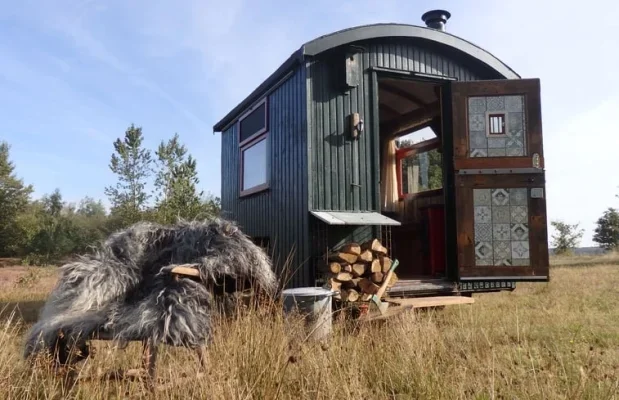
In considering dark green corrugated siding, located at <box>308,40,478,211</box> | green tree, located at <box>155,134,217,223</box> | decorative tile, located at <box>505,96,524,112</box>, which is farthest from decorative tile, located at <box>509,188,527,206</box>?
green tree, located at <box>155,134,217,223</box>

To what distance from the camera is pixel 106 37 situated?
6.31 m

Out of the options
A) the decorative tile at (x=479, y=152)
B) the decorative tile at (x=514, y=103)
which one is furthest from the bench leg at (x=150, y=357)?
the decorative tile at (x=514, y=103)

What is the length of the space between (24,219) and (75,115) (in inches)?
722

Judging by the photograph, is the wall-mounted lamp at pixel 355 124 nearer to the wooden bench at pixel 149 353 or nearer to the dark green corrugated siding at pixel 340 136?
the dark green corrugated siding at pixel 340 136

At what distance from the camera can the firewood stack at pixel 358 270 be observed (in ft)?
→ 15.4

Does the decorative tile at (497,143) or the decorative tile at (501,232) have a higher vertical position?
the decorative tile at (497,143)

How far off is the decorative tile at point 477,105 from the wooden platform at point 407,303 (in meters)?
2.22

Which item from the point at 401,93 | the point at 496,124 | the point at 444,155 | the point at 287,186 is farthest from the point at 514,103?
the point at 287,186

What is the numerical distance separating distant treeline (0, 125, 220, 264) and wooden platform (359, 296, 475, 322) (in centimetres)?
1513

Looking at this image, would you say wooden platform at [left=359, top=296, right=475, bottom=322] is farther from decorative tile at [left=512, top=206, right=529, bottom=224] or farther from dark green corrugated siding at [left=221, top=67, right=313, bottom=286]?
decorative tile at [left=512, top=206, right=529, bottom=224]

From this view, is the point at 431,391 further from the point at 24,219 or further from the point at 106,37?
the point at 24,219

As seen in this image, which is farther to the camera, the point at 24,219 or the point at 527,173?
the point at 24,219

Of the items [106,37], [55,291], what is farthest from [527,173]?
[106,37]

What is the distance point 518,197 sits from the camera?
5359 mm
